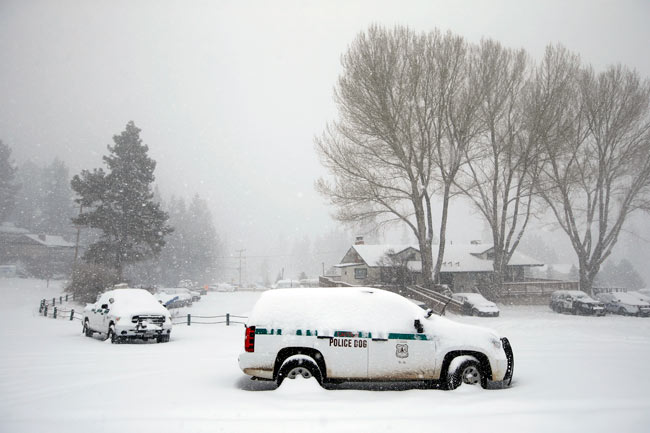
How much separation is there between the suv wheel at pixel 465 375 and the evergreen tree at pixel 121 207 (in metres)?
36.5

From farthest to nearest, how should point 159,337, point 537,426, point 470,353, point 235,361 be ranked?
point 159,337, point 235,361, point 470,353, point 537,426

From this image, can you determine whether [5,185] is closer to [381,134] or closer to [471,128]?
[381,134]

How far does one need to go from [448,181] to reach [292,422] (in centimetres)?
2500

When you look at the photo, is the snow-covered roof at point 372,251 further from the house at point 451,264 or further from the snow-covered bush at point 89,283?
the snow-covered bush at point 89,283

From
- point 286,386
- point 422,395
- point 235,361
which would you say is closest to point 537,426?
point 422,395

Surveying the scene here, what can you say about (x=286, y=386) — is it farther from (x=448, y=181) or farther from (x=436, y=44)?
(x=436, y=44)

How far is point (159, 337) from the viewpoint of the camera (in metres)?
13.8

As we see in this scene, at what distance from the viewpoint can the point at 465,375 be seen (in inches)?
274

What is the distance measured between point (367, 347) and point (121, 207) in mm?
37894

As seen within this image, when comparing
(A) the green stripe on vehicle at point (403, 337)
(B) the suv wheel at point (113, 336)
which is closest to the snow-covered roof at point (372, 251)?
(B) the suv wheel at point (113, 336)

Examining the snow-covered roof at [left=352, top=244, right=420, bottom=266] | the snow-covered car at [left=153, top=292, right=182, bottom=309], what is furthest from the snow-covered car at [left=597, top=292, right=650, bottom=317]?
the snow-covered car at [left=153, top=292, right=182, bottom=309]

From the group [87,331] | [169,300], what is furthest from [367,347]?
[169,300]

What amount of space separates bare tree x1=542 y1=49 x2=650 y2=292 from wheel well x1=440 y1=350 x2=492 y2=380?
2539 centimetres

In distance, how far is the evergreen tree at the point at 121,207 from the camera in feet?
123
